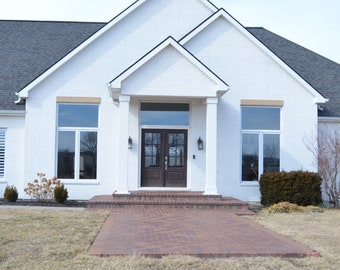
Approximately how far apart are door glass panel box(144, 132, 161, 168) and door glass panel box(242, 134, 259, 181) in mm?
3370

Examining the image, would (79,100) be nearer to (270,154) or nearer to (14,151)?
(14,151)

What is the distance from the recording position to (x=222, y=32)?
17453mm

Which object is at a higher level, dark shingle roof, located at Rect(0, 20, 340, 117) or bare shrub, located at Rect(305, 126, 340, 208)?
dark shingle roof, located at Rect(0, 20, 340, 117)

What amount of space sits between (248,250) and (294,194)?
324 inches

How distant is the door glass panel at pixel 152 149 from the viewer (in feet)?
56.8

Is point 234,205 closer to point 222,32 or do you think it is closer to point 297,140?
point 297,140

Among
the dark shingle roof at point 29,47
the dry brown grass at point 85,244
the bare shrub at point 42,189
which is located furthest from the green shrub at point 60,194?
the dark shingle roof at point 29,47

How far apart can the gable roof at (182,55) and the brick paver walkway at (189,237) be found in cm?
462

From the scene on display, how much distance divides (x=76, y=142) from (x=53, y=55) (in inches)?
224

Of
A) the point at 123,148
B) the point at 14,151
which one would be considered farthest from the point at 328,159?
the point at 14,151

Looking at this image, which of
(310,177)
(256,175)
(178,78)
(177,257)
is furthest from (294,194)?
(177,257)

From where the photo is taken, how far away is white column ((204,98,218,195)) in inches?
605

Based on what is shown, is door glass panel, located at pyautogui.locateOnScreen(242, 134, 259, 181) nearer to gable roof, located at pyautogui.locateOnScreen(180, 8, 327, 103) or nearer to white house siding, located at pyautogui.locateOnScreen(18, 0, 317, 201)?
white house siding, located at pyautogui.locateOnScreen(18, 0, 317, 201)

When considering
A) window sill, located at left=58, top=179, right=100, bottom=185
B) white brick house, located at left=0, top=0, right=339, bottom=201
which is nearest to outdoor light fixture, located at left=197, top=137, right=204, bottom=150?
white brick house, located at left=0, top=0, right=339, bottom=201
